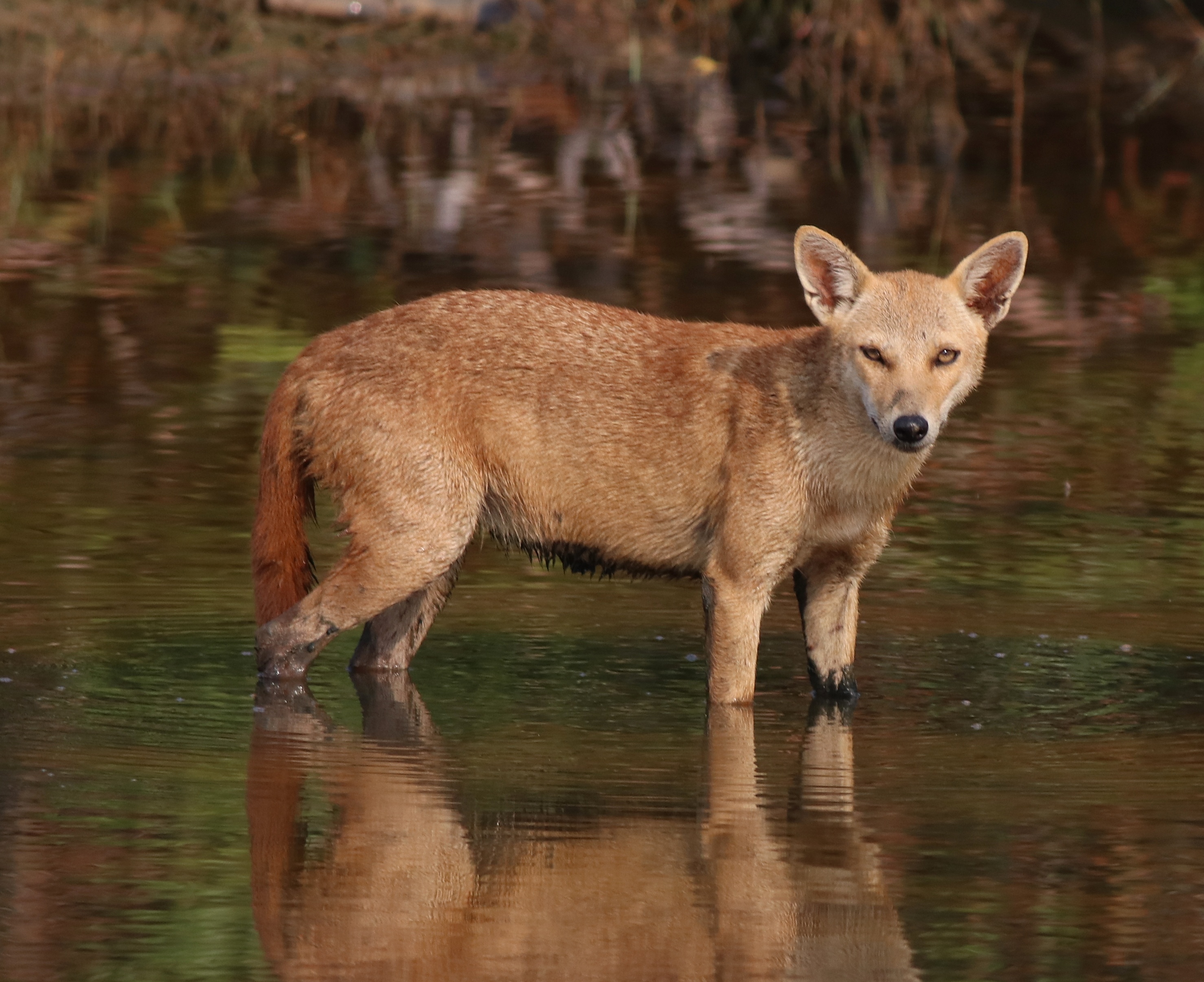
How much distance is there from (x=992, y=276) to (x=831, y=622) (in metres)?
1.40

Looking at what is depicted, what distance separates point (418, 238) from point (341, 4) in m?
7.96

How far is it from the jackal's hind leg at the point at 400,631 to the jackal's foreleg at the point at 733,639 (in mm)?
1083

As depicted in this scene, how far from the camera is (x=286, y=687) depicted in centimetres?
879

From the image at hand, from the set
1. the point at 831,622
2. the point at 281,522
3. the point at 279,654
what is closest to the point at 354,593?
the point at 279,654

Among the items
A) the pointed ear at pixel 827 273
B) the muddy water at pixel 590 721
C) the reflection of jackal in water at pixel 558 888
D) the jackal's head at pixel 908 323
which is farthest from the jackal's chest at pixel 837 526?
the reflection of jackal in water at pixel 558 888

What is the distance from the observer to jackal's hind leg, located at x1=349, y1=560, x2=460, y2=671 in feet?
30.0

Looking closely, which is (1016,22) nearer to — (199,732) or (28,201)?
(28,201)

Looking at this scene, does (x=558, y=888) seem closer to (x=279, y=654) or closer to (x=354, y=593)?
(x=354, y=593)

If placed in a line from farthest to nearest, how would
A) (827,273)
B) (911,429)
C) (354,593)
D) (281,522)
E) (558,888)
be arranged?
1. (281,522)
2. (827,273)
3. (354,593)
4. (911,429)
5. (558,888)

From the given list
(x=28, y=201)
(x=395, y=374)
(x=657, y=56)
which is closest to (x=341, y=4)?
(x=657, y=56)

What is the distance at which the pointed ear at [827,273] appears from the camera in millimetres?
8750

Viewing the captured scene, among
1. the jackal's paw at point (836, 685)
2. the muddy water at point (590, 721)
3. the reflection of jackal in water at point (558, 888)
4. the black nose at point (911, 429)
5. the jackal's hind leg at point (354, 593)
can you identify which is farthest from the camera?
the jackal's paw at point (836, 685)

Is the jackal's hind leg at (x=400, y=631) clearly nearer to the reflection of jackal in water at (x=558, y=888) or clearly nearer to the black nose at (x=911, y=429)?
the reflection of jackal in water at (x=558, y=888)

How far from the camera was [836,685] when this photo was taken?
8.85 metres
